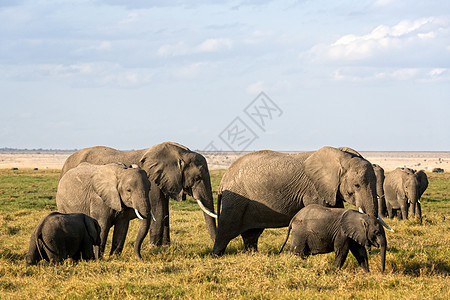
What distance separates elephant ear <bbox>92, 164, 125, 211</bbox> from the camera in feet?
35.2

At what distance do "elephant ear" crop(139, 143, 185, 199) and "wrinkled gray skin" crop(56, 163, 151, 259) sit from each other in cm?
155

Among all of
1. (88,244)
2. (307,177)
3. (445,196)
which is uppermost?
(307,177)

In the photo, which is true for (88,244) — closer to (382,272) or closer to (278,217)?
(278,217)

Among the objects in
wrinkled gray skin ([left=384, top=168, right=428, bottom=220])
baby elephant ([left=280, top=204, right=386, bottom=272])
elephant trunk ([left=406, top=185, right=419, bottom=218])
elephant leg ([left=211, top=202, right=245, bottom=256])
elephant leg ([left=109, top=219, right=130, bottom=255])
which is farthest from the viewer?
wrinkled gray skin ([left=384, top=168, right=428, bottom=220])

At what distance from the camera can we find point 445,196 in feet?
96.7

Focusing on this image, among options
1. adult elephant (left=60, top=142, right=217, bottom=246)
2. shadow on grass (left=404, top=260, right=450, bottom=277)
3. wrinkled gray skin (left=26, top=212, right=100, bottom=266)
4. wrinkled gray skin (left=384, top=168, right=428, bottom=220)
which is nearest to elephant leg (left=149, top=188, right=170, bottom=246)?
adult elephant (left=60, top=142, right=217, bottom=246)

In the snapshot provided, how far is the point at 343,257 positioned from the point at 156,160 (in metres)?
4.94

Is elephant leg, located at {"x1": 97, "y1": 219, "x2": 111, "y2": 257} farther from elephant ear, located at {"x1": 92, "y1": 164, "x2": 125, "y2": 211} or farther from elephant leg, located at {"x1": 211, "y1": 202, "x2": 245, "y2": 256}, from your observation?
elephant leg, located at {"x1": 211, "y1": 202, "x2": 245, "y2": 256}

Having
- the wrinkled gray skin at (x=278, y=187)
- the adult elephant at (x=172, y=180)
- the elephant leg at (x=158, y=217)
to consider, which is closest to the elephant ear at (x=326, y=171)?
the wrinkled gray skin at (x=278, y=187)

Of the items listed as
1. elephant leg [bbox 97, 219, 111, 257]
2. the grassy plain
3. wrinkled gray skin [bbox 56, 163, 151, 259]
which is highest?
wrinkled gray skin [bbox 56, 163, 151, 259]

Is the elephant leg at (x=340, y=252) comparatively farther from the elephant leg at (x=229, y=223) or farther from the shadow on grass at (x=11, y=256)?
the shadow on grass at (x=11, y=256)

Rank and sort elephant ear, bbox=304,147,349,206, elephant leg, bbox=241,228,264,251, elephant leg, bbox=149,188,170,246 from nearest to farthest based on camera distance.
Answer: elephant ear, bbox=304,147,349,206, elephant leg, bbox=241,228,264,251, elephant leg, bbox=149,188,170,246

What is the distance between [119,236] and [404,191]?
13.6 m

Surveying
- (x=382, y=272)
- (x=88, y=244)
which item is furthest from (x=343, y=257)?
(x=88, y=244)
